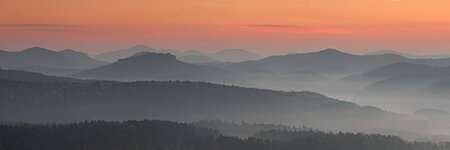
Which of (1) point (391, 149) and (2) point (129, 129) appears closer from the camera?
(2) point (129, 129)

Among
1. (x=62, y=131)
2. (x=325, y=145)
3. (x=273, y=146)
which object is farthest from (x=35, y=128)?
(x=325, y=145)

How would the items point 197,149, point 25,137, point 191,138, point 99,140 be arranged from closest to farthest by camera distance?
1. point 25,137
2. point 99,140
3. point 197,149
4. point 191,138

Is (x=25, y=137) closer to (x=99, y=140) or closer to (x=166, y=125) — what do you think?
(x=99, y=140)

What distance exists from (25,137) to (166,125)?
109ft

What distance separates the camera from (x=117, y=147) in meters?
102

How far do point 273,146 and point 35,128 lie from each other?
37.2m

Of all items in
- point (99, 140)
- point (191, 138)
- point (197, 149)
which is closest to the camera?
point (99, 140)

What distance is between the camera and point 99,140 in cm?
10319

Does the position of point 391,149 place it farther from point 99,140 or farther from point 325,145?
point 99,140

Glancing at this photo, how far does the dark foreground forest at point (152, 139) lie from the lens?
319ft

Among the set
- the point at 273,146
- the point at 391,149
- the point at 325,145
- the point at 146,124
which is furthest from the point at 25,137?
the point at 391,149

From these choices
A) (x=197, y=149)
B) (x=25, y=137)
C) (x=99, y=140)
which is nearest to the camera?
(x=25, y=137)

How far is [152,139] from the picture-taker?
367 feet

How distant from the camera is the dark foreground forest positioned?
9738 centimetres
